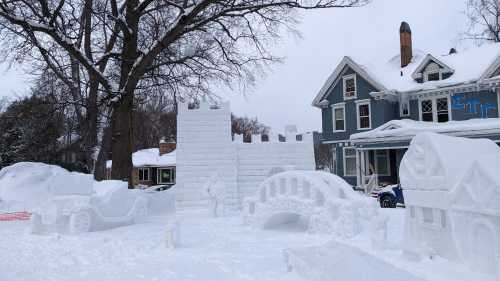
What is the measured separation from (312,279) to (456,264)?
2.04 meters

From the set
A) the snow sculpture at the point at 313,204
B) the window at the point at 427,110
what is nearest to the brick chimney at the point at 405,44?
the window at the point at 427,110

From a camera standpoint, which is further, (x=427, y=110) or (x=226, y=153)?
(x=427, y=110)

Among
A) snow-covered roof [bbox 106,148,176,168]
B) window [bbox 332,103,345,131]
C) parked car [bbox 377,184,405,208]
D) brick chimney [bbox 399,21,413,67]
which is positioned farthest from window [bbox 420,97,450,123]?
snow-covered roof [bbox 106,148,176,168]

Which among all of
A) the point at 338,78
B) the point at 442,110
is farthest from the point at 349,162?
the point at 442,110

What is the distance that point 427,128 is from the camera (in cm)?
2078

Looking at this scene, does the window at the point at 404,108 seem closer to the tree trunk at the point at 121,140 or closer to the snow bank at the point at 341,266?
the tree trunk at the point at 121,140

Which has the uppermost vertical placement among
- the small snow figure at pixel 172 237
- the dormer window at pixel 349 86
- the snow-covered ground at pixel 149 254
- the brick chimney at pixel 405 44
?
the brick chimney at pixel 405 44

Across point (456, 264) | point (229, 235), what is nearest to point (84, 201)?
point (229, 235)

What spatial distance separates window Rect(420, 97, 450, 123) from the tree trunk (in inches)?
660

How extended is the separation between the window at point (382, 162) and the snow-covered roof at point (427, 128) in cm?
249

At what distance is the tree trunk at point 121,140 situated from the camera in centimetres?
1503

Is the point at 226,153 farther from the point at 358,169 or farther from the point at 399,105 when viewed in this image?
the point at 399,105

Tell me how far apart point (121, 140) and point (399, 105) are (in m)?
17.2

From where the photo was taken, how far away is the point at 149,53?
46.4 feet
